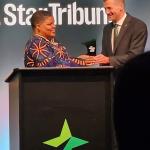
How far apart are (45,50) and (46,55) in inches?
1.7

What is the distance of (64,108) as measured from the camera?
2258mm

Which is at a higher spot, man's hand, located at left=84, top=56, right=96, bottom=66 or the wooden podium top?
man's hand, located at left=84, top=56, right=96, bottom=66

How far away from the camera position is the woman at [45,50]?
8.14 ft

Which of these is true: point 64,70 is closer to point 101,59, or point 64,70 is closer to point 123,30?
point 101,59

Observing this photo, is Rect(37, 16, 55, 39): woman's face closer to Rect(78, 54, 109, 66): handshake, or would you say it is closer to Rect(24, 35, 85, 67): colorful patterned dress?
Rect(24, 35, 85, 67): colorful patterned dress

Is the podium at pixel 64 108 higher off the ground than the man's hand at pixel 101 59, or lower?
lower

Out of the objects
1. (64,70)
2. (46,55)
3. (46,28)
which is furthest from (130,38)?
(64,70)

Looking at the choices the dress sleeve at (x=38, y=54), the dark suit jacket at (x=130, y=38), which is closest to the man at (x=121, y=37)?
the dark suit jacket at (x=130, y=38)

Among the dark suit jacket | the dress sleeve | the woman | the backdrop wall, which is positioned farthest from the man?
the backdrop wall

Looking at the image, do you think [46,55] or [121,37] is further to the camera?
[121,37]

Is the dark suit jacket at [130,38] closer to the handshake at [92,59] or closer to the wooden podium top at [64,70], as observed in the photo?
the handshake at [92,59]

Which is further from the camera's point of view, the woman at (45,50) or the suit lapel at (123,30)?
the suit lapel at (123,30)

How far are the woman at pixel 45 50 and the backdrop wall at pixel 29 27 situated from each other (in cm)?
153

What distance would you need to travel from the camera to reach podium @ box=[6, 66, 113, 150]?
226cm
